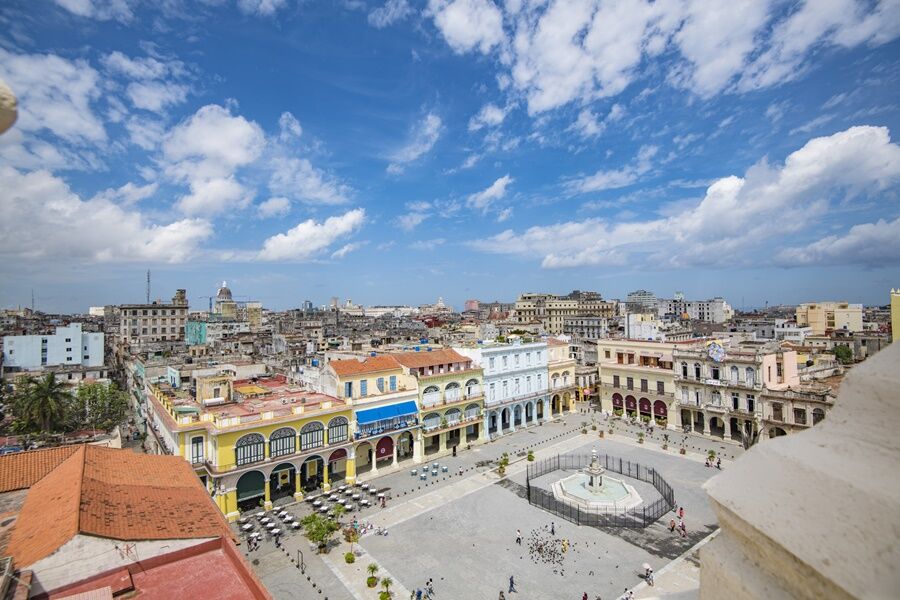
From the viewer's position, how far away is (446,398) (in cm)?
4325

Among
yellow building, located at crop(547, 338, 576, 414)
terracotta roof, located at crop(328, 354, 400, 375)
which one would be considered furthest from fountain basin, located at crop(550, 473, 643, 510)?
yellow building, located at crop(547, 338, 576, 414)

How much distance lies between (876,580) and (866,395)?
97cm

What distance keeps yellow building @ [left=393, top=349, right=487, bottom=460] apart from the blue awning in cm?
122

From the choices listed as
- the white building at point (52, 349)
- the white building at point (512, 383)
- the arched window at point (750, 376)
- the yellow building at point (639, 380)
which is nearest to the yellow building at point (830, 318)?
the yellow building at point (639, 380)

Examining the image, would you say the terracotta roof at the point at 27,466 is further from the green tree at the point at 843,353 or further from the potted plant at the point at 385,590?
the green tree at the point at 843,353

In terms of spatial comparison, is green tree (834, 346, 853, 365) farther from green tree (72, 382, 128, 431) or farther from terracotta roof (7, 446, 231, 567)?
green tree (72, 382, 128, 431)

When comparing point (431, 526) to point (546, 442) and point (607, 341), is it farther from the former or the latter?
point (607, 341)

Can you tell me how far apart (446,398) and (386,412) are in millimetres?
7109

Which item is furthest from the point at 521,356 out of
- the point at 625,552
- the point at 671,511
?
the point at 625,552

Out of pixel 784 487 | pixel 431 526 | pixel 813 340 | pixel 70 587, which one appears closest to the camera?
pixel 784 487

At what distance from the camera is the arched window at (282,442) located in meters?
31.4

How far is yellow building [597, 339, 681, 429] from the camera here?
49.8 metres

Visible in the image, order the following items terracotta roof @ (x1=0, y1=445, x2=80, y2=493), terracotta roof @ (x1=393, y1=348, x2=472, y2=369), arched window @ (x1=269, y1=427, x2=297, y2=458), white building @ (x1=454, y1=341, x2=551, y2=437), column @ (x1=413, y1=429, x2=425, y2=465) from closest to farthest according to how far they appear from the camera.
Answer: terracotta roof @ (x1=0, y1=445, x2=80, y2=493) < arched window @ (x1=269, y1=427, x2=297, y2=458) < column @ (x1=413, y1=429, x2=425, y2=465) < terracotta roof @ (x1=393, y1=348, x2=472, y2=369) < white building @ (x1=454, y1=341, x2=551, y2=437)

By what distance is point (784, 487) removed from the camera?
2289mm
